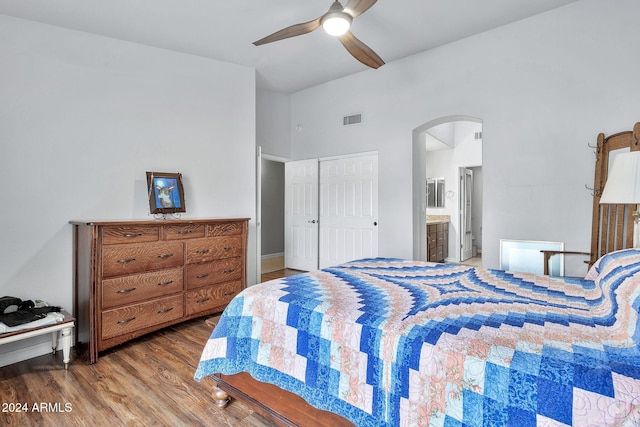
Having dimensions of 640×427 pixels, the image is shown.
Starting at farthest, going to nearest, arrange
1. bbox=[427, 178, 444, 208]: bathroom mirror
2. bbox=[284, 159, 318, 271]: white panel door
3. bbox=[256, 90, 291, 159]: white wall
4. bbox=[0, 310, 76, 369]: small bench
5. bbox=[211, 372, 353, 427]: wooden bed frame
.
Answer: bbox=[427, 178, 444, 208]: bathroom mirror → bbox=[284, 159, 318, 271]: white panel door → bbox=[256, 90, 291, 159]: white wall → bbox=[0, 310, 76, 369]: small bench → bbox=[211, 372, 353, 427]: wooden bed frame

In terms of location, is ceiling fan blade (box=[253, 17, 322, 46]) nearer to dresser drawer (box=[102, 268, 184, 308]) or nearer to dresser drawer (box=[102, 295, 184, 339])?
dresser drawer (box=[102, 268, 184, 308])

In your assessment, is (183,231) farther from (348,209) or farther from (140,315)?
(348,209)

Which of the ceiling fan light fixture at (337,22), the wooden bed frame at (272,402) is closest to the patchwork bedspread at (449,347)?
the wooden bed frame at (272,402)

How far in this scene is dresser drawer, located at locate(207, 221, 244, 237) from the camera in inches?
130

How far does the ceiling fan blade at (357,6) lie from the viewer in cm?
230

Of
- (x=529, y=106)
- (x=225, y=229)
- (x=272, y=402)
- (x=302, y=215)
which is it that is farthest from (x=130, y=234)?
(x=529, y=106)

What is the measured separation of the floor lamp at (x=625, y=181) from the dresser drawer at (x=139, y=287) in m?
3.44

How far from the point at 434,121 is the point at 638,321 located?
334 centimetres

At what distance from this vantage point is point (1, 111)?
8.54ft

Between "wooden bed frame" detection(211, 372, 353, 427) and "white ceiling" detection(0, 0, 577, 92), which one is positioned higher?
"white ceiling" detection(0, 0, 577, 92)

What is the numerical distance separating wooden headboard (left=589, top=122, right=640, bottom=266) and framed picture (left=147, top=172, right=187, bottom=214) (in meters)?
3.93

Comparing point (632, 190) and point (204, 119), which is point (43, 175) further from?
point (632, 190)

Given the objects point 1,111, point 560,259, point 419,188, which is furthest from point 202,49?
point 560,259

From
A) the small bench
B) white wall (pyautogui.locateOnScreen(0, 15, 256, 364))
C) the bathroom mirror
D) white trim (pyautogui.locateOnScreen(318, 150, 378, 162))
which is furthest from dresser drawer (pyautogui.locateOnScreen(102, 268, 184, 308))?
the bathroom mirror
